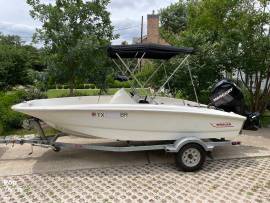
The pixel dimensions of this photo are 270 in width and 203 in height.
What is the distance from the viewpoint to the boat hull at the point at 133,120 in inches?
208

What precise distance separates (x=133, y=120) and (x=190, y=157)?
46.3 inches

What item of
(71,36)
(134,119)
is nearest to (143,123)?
(134,119)

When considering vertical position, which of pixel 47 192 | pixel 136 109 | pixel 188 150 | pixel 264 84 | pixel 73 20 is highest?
pixel 73 20

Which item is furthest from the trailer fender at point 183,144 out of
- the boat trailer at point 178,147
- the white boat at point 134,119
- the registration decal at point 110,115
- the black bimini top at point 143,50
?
the black bimini top at point 143,50

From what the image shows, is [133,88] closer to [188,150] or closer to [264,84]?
[188,150]

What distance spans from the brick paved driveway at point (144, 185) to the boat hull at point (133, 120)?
23.6 inches

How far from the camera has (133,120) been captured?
5.39m

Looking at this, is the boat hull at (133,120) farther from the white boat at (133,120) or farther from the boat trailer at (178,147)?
the boat trailer at (178,147)

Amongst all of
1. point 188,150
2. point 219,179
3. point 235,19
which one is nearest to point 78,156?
point 188,150

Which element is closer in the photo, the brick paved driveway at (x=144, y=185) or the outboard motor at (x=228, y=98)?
the brick paved driveway at (x=144, y=185)

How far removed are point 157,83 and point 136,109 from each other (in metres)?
4.18

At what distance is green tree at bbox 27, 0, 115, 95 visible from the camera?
835cm

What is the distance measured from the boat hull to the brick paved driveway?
60cm

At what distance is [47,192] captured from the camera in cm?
468
